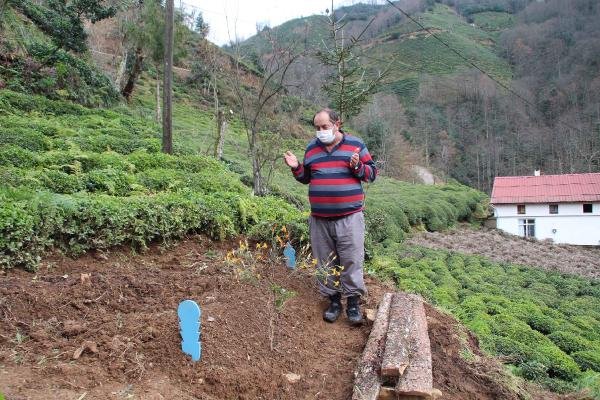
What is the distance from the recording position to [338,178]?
144 inches

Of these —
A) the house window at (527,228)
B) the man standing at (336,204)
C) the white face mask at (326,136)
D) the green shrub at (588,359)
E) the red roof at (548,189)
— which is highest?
the white face mask at (326,136)

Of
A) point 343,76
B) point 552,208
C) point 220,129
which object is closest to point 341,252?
point 343,76

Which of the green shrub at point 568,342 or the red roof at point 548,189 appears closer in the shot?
the green shrub at point 568,342

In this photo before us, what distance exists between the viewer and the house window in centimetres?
3051

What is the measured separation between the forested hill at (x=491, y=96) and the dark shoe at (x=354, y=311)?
3219 cm

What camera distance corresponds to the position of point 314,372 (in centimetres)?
294

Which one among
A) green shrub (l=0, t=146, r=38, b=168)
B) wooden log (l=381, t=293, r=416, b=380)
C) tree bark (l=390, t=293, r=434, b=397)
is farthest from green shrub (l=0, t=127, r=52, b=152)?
tree bark (l=390, t=293, r=434, b=397)

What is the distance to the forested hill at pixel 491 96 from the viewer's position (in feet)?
168

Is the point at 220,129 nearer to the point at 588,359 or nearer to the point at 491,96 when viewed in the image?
the point at 588,359

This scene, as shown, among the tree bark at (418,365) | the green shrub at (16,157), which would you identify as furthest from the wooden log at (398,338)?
the green shrub at (16,157)

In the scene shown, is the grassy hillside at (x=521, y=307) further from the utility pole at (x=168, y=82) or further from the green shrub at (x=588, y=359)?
the utility pole at (x=168, y=82)

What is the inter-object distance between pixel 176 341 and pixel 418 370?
1471 millimetres

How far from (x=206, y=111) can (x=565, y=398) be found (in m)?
29.3

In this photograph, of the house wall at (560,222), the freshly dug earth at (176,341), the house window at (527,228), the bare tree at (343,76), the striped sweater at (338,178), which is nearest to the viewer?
the freshly dug earth at (176,341)
